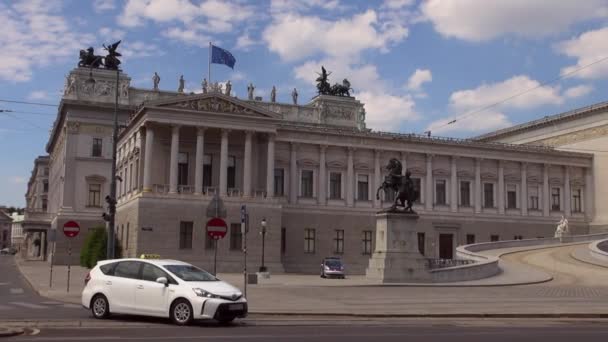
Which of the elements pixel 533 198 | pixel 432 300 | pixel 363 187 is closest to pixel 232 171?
pixel 363 187

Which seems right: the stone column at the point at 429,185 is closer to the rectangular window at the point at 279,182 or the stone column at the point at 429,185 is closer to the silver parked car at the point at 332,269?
the rectangular window at the point at 279,182

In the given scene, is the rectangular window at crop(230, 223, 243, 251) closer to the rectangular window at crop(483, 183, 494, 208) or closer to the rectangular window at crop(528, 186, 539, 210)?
the rectangular window at crop(483, 183, 494, 208)

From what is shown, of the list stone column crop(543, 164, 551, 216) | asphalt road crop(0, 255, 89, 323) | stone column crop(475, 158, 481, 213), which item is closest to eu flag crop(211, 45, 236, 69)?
stone column crop(475, 158, 481, 213)

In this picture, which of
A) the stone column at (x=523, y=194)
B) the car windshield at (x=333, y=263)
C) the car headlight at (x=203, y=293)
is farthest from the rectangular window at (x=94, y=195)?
the car headlight at (x=203, y=293)

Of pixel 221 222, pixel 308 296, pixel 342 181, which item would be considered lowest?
pixel 308 296

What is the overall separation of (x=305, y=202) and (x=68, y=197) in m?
30.0

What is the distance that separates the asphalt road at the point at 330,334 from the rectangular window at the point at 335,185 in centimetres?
5504

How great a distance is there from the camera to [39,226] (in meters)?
99.1

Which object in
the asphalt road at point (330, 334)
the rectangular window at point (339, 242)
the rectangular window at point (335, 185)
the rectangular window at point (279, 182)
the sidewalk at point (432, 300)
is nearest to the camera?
the asphalt road at point (330, 334)

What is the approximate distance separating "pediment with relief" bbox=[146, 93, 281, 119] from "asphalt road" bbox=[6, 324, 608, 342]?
156 feet

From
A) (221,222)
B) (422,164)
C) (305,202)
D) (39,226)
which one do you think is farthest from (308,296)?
(39,226)

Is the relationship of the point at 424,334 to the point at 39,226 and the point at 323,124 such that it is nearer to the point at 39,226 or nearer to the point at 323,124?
the point at 323,124

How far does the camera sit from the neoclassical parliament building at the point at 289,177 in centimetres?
6462

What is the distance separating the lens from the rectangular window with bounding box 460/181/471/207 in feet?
263
